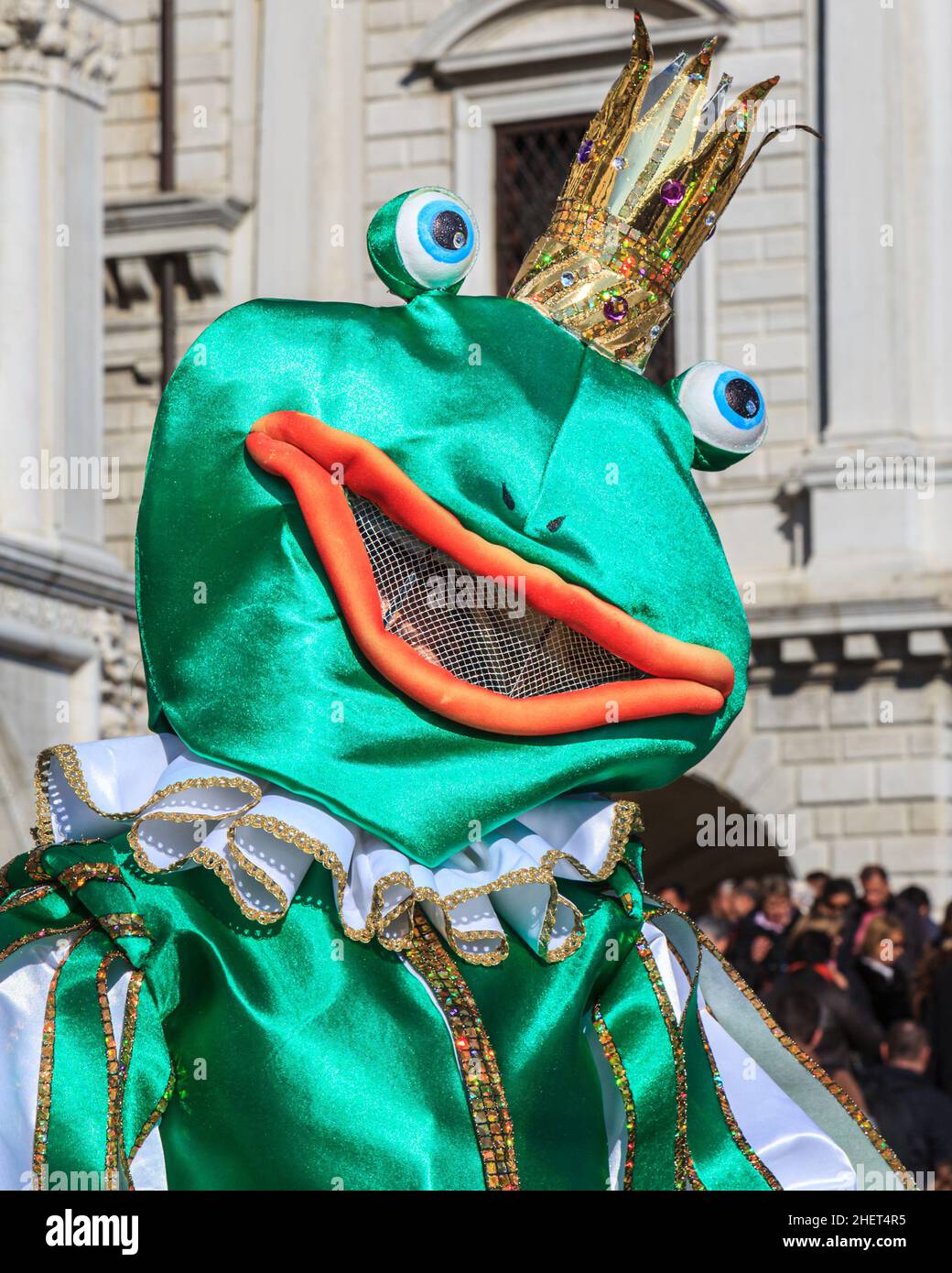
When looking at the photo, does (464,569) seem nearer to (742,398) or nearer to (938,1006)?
(742,398)

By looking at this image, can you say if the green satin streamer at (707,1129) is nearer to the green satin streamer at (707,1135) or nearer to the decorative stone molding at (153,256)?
the green satin streamer at (707,1135)

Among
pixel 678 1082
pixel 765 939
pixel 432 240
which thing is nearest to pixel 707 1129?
pixel 678 1082

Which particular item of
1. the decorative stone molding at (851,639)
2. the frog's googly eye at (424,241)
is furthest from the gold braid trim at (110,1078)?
the decorative stone molding at (851,639)

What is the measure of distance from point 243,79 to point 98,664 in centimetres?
539

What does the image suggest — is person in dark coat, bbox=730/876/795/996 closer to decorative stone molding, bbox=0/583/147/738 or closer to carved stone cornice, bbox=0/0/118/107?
decorative stone molding, bbox=0/583/147/738

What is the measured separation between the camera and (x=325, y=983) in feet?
9.78

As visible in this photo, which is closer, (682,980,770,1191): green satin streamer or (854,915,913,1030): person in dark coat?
(682,980,770,1191): green satin streamer

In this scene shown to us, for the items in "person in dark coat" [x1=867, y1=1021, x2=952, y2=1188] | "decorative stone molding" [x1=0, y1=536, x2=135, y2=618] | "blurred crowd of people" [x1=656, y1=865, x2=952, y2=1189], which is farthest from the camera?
"decorative stone molding" [x1=0, y1=536, x2=135, y2=618]

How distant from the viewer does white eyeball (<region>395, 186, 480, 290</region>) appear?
3227mm

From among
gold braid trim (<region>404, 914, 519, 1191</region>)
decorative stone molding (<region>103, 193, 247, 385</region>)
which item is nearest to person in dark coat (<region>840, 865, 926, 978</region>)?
gold braid trim (<region>404, 914, 519, 1191</region>)

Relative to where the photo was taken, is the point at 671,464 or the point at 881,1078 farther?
the point at 881,1078
